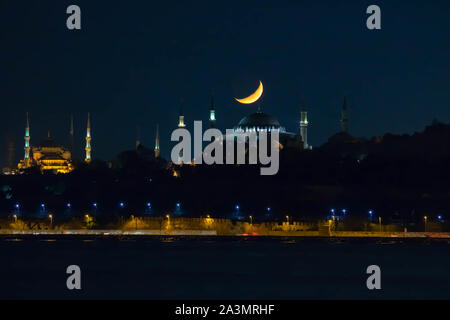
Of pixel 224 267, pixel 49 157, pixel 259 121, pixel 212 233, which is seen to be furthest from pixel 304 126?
pixel 224 267

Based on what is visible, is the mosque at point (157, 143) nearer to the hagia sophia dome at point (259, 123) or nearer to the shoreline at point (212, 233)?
the hagia sophia dome at point (259, 123)

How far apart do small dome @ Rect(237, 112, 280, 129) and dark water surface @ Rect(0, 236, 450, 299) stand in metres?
50.3

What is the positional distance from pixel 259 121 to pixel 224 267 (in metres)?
70.1

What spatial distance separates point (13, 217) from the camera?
281 feet

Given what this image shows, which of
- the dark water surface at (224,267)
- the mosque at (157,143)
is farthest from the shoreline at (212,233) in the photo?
the mosque at (157,143)

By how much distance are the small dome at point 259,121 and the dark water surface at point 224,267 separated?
165 feet

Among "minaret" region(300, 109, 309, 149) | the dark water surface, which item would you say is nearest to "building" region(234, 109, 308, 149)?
"minaret" region(300, 109, 309, 149)

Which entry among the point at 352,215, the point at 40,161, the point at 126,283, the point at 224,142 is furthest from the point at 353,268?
the point at 40,161

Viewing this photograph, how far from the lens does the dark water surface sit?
56.6 metres

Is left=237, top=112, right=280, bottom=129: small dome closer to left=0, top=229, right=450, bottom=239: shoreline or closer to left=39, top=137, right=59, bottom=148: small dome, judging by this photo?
left=39, top=137, right=59, bottom=148: small dome

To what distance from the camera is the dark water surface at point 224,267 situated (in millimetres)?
56594
